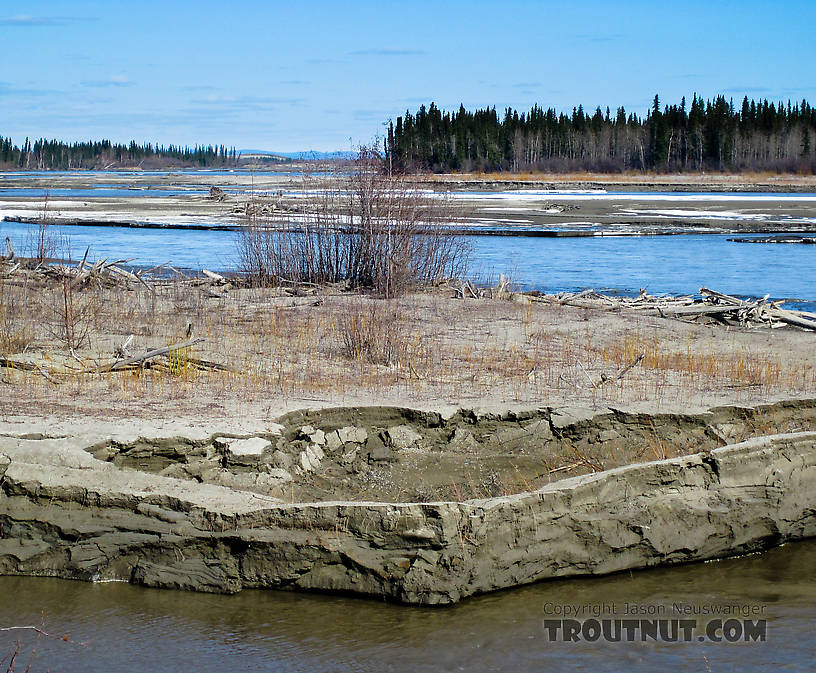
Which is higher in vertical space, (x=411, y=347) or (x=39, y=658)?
(x=411, y=347)

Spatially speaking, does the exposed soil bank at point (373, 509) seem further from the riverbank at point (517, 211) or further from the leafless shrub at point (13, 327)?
the riverbank at point (517, 211)

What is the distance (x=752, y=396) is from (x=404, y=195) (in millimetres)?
8760

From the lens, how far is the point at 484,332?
12.4 meters

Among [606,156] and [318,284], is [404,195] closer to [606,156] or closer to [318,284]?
[318,284]

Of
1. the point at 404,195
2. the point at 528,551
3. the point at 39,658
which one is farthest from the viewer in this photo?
the point at 404,195

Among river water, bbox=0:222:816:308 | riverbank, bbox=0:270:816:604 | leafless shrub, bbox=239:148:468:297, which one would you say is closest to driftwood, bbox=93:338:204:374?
riverbank, bbox=0:270:816:604

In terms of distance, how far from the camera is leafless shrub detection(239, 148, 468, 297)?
1609 cm

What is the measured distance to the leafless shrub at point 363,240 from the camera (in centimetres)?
1609

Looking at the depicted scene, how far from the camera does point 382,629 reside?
5.74m

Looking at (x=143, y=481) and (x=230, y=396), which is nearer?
(x=143, y=481)

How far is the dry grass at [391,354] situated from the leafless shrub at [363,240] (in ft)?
5.13

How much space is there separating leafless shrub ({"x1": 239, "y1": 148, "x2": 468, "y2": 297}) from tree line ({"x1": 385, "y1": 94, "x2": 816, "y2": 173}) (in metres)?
77.6

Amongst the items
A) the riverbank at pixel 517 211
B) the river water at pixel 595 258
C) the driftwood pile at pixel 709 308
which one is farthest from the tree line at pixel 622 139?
the driftwood pile at pixel 709 308

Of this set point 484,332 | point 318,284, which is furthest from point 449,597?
point 318,284
